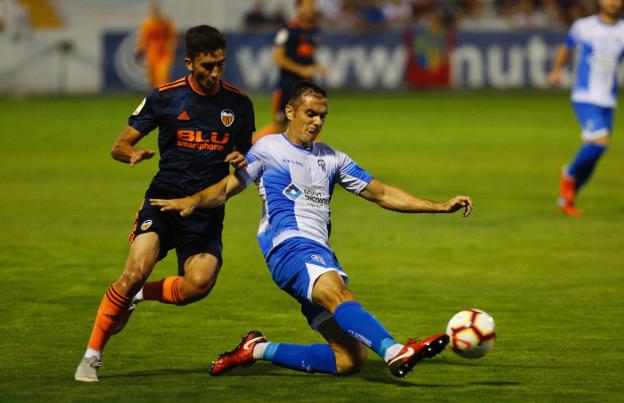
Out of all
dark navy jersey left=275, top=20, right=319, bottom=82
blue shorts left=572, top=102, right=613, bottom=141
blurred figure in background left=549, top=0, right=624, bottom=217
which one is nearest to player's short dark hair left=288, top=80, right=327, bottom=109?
blurred figure in background left=549, top=0, right=624, bottom=217

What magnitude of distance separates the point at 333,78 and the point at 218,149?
25.6 metres

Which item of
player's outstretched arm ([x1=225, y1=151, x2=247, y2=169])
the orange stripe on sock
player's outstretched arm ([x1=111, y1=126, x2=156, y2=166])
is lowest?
the orange stripe on sock

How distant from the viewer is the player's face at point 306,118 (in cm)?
744

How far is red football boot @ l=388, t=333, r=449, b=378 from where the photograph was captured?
21.4 ft

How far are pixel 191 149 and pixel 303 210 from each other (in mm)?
800

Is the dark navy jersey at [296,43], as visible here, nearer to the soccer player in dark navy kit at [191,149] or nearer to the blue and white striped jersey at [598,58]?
the blue and white striped jersey at [598,58]

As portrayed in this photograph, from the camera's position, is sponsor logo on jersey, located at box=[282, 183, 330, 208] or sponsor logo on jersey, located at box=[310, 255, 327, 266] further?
sponsor logo on jersey, located at box=[282, 183, 330, 208]

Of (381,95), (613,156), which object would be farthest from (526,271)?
(381,95)

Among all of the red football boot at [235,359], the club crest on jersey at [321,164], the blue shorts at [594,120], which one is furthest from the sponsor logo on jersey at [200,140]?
the blue shorts at [594,120]

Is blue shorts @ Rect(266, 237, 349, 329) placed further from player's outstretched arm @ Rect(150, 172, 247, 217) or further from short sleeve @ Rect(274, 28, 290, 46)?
short sleeve @ Rect(274, 28, 290, 46)

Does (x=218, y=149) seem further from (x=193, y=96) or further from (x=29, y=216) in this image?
(x=29, y=216)

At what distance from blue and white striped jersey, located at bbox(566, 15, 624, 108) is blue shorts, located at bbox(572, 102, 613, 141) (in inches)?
2.5

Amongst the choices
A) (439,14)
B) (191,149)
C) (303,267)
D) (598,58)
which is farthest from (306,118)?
(439,14)

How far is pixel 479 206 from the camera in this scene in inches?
601
